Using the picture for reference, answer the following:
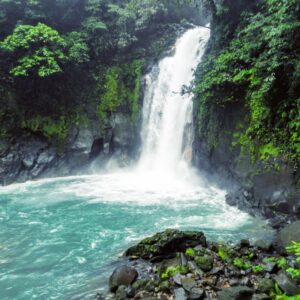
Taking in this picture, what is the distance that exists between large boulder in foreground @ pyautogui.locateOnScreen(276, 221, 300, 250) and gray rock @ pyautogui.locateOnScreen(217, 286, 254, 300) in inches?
83.8

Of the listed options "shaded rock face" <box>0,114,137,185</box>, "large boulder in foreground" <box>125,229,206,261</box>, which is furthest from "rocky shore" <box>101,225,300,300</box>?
"shaded rock face" <box>0,114,137,185</box>

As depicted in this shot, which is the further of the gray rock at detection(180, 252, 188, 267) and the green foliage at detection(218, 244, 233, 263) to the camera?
the green foliage at detection(218, 244, 233, 263)

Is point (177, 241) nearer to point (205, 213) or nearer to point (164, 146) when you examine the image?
point (205, 213)

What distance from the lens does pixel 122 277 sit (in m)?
6.04

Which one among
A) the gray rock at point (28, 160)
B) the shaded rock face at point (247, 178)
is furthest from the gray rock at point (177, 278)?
the gray rock at point (28, 160)

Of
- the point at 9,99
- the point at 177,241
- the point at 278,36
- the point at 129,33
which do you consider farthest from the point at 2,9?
the point at 177,241

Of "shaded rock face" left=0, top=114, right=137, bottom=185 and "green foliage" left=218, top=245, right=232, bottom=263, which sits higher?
"shaded rock face" left=0, top=114, right=137, bottom=185

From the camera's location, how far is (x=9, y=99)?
52.5 feet

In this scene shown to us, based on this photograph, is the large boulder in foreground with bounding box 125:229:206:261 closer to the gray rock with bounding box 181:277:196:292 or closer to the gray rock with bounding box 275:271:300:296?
the gray rock with bounding box 181:277:196:292

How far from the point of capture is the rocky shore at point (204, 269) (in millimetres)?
5449

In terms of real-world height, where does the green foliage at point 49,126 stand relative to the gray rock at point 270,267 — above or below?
above

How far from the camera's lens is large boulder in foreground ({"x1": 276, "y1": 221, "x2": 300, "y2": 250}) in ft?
22.7

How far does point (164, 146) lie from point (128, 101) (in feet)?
13.0

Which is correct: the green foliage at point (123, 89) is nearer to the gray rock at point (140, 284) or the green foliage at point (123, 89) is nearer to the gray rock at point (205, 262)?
the gray rock at point (205, 262)
